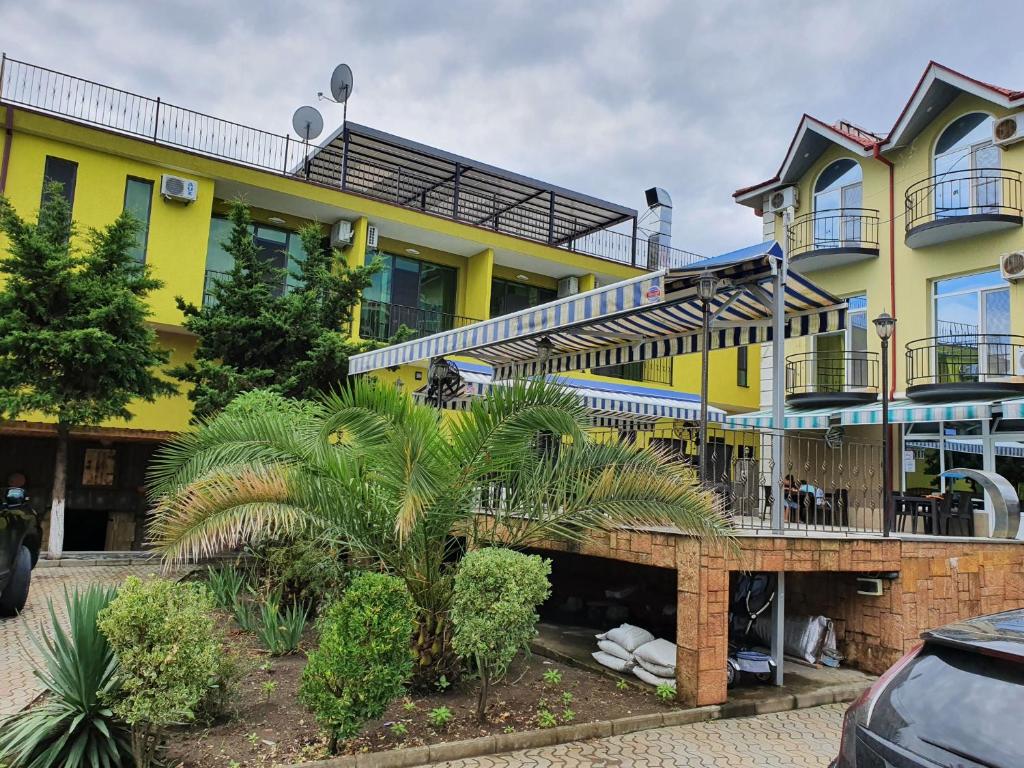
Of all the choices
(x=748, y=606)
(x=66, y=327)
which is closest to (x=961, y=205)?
(x=748, y=606)

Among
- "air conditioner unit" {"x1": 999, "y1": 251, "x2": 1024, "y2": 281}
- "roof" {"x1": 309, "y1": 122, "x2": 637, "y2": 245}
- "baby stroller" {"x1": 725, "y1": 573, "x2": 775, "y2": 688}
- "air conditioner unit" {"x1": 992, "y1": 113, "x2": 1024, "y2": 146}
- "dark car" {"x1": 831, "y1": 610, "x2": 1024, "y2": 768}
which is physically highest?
"roof" {"x1": 309, "y1": 122, "x2": 637, "y2": 245}

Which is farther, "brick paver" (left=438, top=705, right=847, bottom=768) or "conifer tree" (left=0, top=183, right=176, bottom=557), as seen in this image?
"conifer tree" (left=0, top=183, right=176, bottom=557)

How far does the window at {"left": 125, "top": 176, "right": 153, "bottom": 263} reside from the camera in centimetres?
1585

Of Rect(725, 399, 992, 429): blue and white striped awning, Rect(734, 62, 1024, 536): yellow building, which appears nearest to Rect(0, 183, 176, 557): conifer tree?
Rect(725, 399, 992, 429): blue and white striped awning

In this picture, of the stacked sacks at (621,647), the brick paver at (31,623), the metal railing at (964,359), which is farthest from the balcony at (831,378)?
the brick paver at (31,623)

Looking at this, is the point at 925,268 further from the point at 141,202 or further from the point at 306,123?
the point at 141,202

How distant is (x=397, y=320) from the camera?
20516 mm

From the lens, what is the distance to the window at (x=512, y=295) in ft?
75.3

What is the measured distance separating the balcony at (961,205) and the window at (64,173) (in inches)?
702

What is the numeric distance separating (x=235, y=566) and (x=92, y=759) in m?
6.07

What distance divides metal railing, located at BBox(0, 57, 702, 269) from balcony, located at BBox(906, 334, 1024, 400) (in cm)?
980

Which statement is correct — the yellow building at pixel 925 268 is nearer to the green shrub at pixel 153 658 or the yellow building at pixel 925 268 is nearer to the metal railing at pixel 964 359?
the metal railing at pixel 964 359

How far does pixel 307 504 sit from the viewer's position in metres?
6.14

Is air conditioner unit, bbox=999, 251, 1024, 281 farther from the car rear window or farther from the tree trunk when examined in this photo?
the tree trunk
